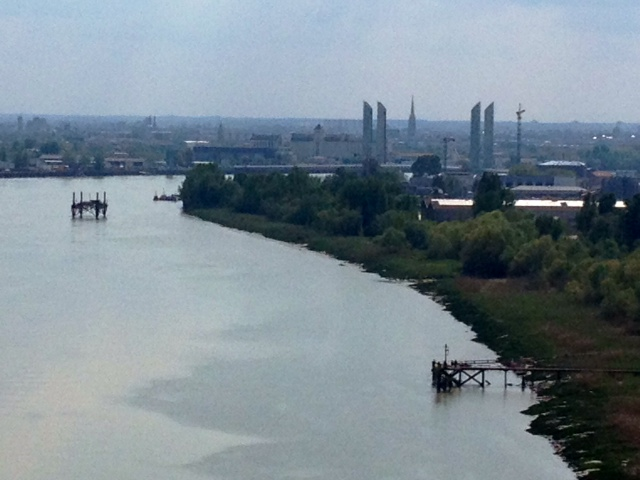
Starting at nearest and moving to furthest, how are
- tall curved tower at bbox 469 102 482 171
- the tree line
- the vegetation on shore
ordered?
1. the vegetation on shore
2. the tree line
3. tall curved tower at bbox 469 102 482 171

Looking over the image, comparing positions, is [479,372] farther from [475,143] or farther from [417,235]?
[475,143]

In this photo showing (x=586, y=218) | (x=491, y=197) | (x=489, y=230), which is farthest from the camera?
(x=491, y=197)

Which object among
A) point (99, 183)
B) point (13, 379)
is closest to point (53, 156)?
point (99, 183)

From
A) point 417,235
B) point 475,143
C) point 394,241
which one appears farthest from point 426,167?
point 394,241

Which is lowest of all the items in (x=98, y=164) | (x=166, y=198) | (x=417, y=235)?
(x=166, y=198)

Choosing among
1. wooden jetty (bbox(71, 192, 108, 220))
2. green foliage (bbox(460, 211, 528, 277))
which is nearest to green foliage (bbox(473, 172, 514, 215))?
green foliage (bbox(460, 211, 528, 277))

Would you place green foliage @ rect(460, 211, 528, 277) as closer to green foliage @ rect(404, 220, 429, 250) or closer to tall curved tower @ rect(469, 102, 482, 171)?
green foliage @ rect(404, 220, 429, 250)

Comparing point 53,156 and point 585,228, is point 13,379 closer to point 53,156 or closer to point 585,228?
point 585,228
